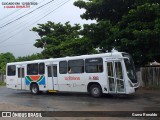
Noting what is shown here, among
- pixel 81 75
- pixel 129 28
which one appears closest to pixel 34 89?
pixel 81 75

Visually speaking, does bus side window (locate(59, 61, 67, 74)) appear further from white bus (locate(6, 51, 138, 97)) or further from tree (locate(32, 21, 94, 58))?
tree (locate(32, 21, 94, 58))

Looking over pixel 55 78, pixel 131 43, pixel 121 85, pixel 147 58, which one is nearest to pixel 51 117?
pixel 121 85

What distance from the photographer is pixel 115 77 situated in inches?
749

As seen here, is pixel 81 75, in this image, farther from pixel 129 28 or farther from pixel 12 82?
pixel 12 82

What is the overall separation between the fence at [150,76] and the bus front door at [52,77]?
305 inches

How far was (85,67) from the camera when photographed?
67.8 ft

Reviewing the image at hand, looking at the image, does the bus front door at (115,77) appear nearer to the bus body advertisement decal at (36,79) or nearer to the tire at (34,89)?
the bus body advertisement decal at (36,79)

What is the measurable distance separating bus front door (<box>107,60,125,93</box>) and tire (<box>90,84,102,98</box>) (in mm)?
889

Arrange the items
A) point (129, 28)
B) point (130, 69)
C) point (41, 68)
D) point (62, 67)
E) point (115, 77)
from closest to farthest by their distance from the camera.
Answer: point (115, 77) < point (130, 69) < point (62, 67) < point (41, 68) < point (129, 28)

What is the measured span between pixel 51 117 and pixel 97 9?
15828mm

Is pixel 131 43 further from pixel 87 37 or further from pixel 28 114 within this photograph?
pixel 28 114

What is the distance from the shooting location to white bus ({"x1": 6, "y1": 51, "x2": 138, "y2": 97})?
62.3 ft

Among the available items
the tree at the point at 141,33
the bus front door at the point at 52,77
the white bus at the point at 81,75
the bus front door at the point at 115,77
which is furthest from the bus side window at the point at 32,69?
the bus front door at the point at 115,77

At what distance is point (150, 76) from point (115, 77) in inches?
296
